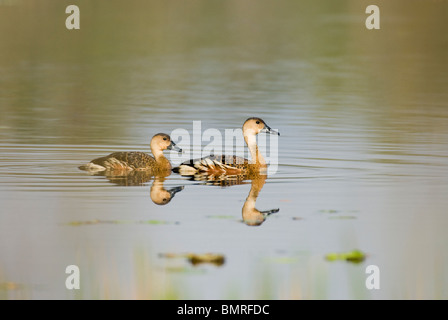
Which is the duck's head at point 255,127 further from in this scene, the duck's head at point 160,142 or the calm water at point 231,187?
the duck's head at point 160,142

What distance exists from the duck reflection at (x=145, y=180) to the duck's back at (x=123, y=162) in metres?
0.06

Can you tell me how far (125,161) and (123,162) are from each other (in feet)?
0.10

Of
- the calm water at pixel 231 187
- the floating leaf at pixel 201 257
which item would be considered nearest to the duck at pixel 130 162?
the calm water at pixel 231 187

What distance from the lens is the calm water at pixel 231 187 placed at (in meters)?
8.01

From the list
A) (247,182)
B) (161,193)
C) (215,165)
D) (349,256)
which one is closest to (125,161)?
(215,165)

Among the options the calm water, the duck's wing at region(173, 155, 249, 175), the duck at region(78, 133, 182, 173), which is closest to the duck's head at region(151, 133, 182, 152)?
the duck at region(78, 133, 182, 173)

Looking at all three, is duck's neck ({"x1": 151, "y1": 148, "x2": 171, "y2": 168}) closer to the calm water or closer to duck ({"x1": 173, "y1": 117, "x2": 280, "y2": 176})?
duck ({"x1": 173, "y1": 117, "x2": 280, "y2": 176})

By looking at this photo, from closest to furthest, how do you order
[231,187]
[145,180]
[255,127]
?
1. [231,187]
2. [145,180]
3. [255,127]

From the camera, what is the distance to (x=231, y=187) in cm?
1220

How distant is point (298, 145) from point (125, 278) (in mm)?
7671

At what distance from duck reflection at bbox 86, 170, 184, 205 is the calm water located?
0.36ft

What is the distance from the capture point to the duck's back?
505 inches

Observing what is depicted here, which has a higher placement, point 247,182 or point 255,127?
point 255,127

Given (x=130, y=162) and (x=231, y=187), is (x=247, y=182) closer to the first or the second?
(x=231, y=187)
